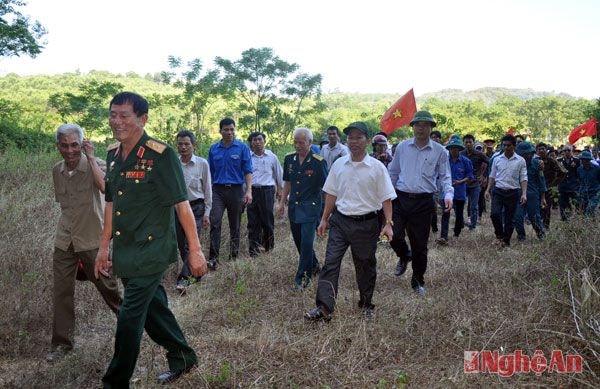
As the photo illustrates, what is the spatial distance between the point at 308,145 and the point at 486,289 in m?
2.60

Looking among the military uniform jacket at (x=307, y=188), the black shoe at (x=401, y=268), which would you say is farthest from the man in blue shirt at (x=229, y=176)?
the black shoe at (x=401, y=268)

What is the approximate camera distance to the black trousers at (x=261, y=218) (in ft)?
24.1

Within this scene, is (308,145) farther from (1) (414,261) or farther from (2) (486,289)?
(2) (486,289)

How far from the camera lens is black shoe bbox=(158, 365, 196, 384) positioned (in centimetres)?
320

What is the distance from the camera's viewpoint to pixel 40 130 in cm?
1811

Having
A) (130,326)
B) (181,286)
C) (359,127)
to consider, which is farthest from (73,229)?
(359,127)

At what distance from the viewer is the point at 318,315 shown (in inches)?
169

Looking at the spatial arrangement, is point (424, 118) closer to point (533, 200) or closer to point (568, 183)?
point (533, 200)

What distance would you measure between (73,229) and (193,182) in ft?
7.68

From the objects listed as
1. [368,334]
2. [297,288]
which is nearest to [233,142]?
[297,288]

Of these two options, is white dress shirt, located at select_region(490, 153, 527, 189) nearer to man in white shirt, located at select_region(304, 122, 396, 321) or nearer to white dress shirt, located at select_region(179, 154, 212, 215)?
man in white shirt, located at select_region(304, 122, 396, 321)

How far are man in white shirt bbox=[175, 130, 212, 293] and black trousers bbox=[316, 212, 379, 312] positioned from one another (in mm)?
2107

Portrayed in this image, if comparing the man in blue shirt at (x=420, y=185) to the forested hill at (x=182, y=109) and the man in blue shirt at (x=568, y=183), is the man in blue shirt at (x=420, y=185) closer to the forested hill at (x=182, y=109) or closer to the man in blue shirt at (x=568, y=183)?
the man in blue shirt at (x=568, y=183)

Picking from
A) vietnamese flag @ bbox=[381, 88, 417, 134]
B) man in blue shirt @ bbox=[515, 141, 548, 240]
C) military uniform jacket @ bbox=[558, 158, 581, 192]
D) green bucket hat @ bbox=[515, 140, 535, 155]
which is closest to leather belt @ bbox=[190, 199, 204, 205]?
man in blue shirt @ bbox=[515, 141, 548, 240]
